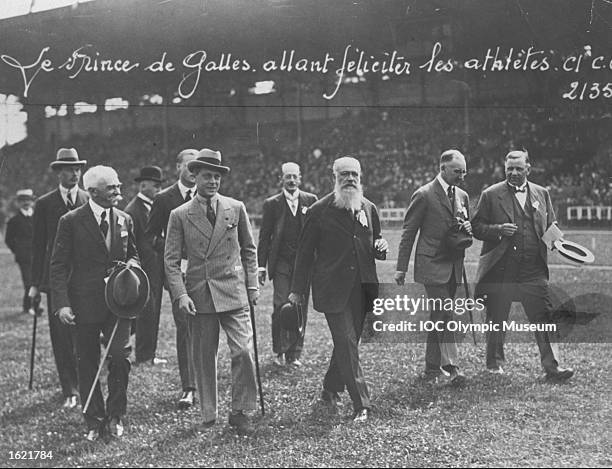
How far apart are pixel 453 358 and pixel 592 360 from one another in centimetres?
136

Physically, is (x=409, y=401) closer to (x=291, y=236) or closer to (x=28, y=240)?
(x=291, y=236)

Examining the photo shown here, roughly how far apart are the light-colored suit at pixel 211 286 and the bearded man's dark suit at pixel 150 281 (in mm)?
1563

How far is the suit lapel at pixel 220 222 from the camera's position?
5047 millimetres

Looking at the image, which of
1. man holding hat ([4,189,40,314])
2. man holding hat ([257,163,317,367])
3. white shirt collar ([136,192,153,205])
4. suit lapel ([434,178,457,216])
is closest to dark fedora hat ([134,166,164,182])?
white shirt collar ([136,192,153,205])

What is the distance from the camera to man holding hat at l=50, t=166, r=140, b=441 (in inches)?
193

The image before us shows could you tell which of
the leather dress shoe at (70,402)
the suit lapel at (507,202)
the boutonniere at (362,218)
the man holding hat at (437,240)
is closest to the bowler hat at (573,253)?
the suit lapel at (507,202)

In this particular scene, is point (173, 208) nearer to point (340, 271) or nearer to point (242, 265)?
point (242, 265)

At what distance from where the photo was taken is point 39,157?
888 cm

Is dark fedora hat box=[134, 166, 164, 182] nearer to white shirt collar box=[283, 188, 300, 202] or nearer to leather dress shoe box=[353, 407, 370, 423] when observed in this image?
white shirt collar box=[283, 188, 300, 202]

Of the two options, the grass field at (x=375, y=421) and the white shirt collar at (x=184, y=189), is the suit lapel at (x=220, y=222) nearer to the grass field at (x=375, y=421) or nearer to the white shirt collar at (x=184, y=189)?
the white shirt collar at (x=184, y=189)

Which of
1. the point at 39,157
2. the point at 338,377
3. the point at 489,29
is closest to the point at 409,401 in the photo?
the point at 338,377

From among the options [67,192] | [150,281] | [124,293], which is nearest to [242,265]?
[124,293]

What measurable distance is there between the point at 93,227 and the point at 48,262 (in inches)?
50.2

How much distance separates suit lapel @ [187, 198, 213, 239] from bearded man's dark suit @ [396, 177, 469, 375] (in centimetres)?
185
